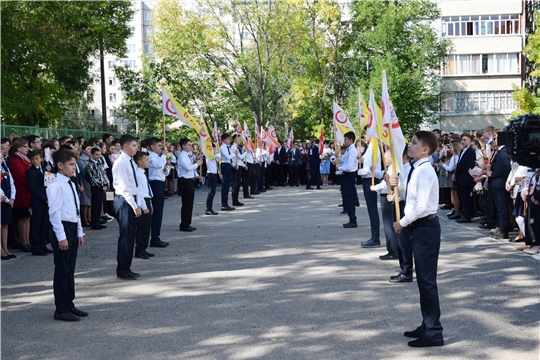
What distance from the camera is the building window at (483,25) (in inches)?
2376

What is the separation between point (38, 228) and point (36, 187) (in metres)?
0.74

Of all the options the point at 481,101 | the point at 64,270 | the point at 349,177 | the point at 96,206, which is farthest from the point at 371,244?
the point at 481,101

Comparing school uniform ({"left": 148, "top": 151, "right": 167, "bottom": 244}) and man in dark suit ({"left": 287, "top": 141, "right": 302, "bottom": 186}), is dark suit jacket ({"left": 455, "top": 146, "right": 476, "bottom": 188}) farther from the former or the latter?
man in dark suit ({"left": 287, "top": 141, "right": 302, "bottom": 186})

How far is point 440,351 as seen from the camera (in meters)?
6.23

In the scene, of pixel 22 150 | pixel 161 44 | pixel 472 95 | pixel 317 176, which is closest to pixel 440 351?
pixel 22 150

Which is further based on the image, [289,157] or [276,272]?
[289,157]

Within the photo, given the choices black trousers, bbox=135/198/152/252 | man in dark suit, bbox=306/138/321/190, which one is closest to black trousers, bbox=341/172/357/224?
black trousers, bbox=135/198/152/252

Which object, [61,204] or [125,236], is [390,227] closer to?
[125,236]

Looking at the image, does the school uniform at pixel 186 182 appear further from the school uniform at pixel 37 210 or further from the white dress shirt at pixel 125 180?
the white dress shirt at pixel 125 180

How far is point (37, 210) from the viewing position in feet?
41.6

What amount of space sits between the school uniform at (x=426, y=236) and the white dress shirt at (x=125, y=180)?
4.64 m

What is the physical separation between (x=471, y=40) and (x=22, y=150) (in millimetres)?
53432

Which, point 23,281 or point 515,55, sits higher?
point 515,55

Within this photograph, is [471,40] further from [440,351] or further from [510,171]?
[440,351]
